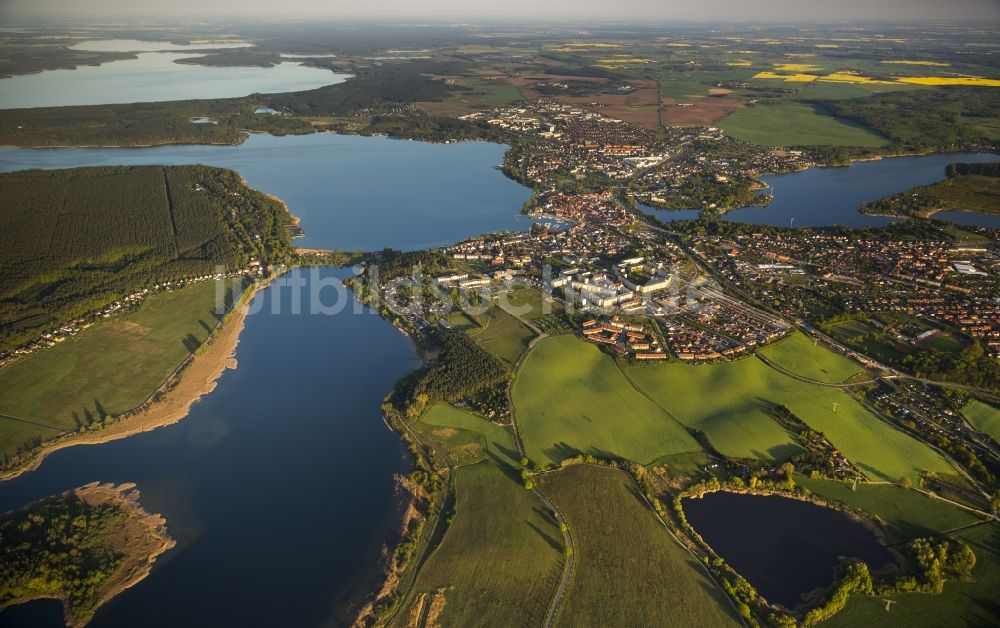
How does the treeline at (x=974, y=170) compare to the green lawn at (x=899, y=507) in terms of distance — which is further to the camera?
the treeline at (x=974, y=170)

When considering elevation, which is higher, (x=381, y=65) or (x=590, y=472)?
(x=381, y=65)

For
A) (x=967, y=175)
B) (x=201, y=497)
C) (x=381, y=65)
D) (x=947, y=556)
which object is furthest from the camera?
(x=381, y=65)

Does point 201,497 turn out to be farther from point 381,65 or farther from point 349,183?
point 381,65

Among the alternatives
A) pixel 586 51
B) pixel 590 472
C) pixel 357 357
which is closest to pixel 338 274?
pixel 357 357

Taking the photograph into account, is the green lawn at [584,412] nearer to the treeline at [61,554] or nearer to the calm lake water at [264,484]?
the calm lake water at [264,484]

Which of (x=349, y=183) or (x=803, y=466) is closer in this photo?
(x=803, y=466)

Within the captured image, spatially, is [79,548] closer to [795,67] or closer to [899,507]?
[899,507]

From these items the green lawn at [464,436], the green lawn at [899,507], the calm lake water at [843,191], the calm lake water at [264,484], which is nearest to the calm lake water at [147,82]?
the calm lake water at [264,484]
